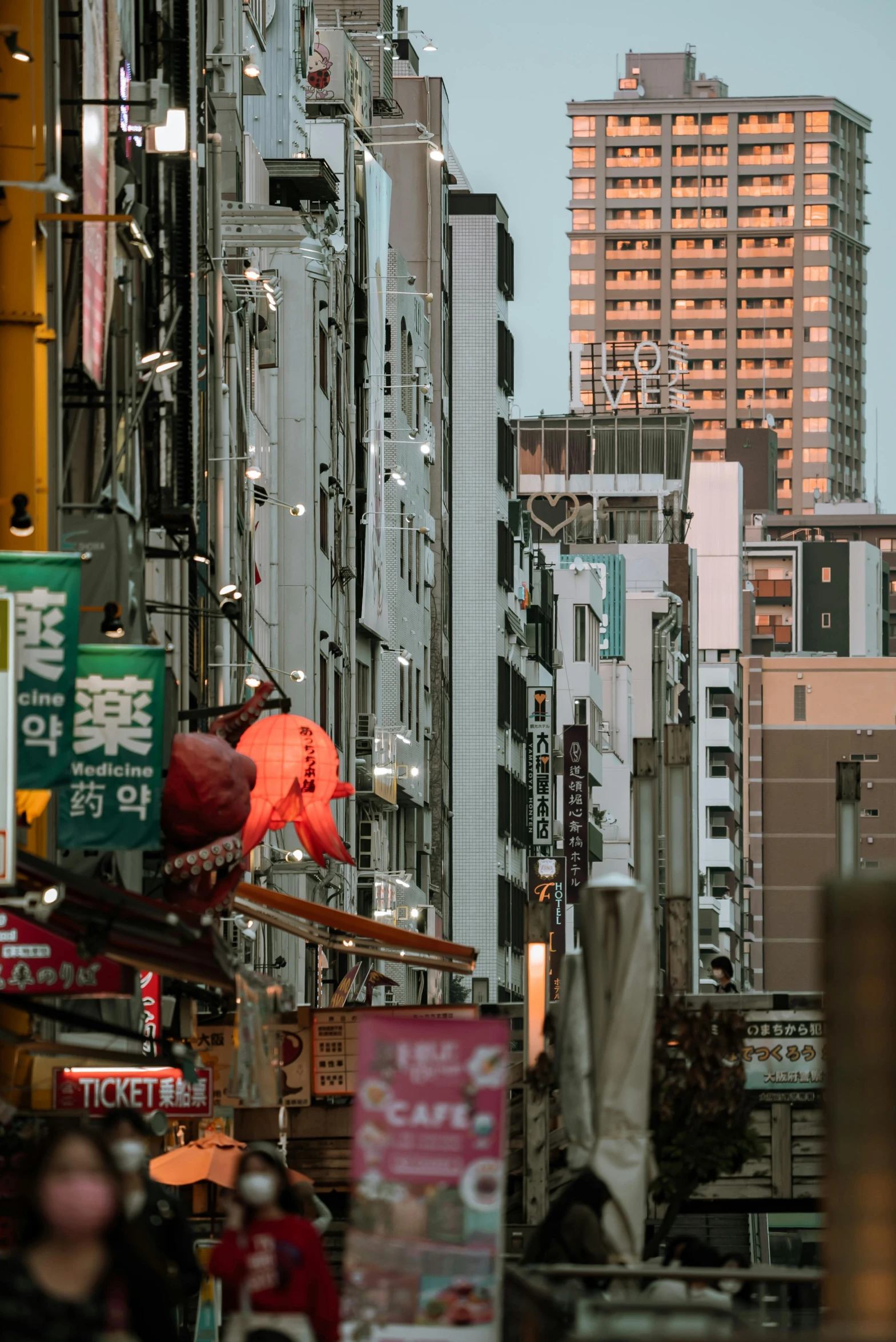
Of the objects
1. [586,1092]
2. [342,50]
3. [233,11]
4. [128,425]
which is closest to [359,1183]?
[586,1092]

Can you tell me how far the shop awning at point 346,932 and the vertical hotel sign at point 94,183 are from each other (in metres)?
5.69

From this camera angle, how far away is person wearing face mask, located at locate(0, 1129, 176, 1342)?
650 cm

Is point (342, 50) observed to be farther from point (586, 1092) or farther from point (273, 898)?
point (586, 1092)

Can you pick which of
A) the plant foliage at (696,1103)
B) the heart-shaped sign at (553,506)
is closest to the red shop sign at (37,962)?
the plant foliage at (696,1103)

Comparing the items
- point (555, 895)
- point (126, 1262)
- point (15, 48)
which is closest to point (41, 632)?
point (15, 48)

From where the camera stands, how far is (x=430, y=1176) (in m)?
8.66

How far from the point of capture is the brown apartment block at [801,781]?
15625 centimetres

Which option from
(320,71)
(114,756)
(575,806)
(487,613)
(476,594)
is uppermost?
(320,71)

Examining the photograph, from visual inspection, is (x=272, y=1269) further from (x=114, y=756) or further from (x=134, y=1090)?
(x=134, y=1090)

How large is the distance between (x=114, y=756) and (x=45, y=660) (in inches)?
91.7

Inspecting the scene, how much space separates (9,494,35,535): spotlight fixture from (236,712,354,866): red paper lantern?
22.8ft

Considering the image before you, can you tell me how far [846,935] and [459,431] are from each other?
69052 millimetres

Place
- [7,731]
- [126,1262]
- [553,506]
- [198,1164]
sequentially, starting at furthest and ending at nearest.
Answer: [553,506]
[198,1164]
[7,731]
[126,1262]

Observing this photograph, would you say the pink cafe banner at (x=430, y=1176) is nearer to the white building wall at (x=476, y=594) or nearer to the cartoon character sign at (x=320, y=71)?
the cartoon character sign at (x=320, y=71)
